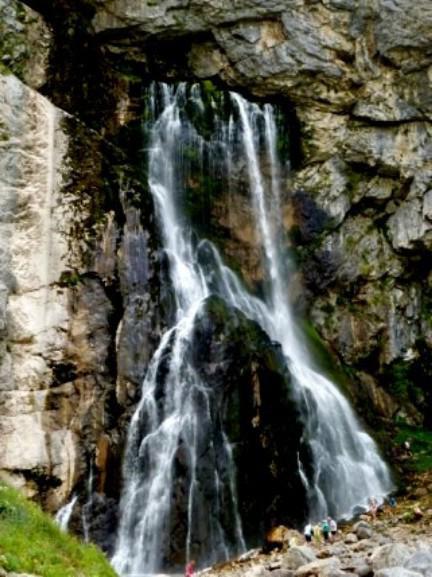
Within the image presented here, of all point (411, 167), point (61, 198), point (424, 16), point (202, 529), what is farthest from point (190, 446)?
point (424, 16)

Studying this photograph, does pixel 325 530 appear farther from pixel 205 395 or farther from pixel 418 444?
pixel 418 444

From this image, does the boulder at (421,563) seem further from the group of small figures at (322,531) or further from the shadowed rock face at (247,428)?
the shadowed rock face at (247,428)

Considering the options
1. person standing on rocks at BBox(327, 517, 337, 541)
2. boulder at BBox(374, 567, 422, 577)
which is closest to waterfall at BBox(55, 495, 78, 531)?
person standing on rocks at BBox(327, 517, 337, 541)

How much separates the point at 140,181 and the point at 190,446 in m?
10.9

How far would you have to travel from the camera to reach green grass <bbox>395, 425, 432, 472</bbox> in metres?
25.7

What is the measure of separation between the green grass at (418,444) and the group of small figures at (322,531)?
24.1ft

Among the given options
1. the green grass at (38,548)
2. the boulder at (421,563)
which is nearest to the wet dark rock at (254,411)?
the boulder at (421,563)

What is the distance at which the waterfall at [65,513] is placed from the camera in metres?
18.3

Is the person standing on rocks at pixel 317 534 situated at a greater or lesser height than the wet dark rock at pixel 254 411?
lesser

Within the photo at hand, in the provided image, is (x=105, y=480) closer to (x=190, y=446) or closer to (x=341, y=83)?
(x=190, y=446)

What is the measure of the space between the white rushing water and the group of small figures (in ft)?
A: 4.76

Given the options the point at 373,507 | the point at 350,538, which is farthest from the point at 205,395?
the point at 373,507

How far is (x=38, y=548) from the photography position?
32.3 feet

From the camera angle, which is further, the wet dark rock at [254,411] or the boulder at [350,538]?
the wet dark rock at [254,411]
